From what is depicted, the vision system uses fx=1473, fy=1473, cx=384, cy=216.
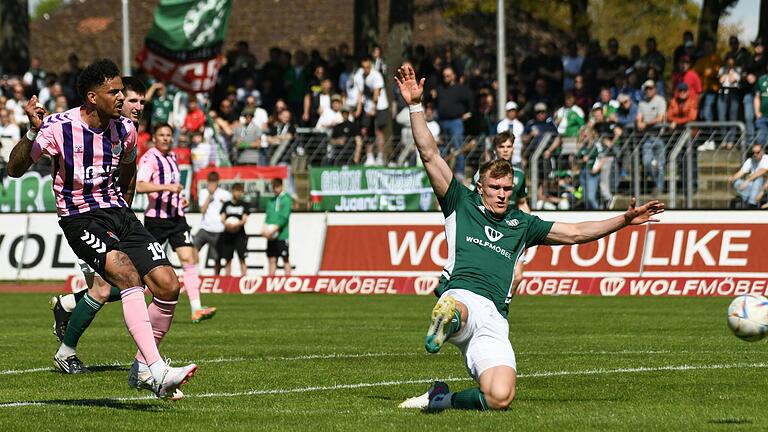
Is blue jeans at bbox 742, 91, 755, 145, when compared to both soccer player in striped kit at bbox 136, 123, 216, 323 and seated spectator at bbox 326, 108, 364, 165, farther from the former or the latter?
soccer player in striped kit at bbox 136, 123, 216, 323

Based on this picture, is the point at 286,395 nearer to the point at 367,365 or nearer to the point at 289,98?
the point at 367,365

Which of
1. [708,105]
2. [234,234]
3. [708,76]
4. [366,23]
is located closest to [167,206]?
[234,234]

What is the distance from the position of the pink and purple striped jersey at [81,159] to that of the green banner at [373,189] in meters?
17.1

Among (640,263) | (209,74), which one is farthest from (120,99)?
(209,74)

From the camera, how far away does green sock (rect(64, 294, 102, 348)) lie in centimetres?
1227

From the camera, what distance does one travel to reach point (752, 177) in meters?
25.1

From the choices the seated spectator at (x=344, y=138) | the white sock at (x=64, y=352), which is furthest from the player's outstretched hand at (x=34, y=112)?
the seated spectator at (x=344, y=138)

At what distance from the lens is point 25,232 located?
28.8 m

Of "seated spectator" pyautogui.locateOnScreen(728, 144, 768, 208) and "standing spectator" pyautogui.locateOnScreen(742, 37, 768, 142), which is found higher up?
"standing spectator" pyautogui.locateOnScreen(742, 37, 768, 142)

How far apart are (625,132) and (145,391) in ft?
55.6

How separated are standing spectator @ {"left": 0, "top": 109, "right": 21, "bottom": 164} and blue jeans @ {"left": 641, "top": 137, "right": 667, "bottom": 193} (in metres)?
13.2

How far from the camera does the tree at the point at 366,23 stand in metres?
36.3

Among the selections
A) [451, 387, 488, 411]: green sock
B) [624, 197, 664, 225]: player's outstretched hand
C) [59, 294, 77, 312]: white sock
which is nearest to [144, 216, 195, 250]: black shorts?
[59, 294, 77, 312]: white sock

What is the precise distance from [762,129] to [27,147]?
18939mm
